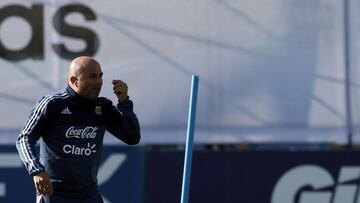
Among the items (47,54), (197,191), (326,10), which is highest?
(326,10)

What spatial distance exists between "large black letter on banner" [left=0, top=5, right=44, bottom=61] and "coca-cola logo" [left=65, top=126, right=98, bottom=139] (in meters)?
2.57

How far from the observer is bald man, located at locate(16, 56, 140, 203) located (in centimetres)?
495

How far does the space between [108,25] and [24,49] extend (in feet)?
2.32

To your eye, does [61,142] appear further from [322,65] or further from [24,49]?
[322,65]

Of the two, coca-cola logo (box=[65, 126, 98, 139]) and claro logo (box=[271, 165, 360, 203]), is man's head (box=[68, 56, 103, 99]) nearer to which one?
coca-cola logo (box=[65, 126, 98, 139])

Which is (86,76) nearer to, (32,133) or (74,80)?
(74,80)

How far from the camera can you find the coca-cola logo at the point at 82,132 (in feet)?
16.5

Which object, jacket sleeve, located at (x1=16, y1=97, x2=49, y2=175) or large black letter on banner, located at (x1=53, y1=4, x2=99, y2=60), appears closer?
jacket sleeve, located at (x1=16, y1=97, x2=49, y2=175)

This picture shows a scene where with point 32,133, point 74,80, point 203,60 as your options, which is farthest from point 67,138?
point 203,60

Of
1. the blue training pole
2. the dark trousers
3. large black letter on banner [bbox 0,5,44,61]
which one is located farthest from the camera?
large black letter on banner [bbox 0,5,44,61]

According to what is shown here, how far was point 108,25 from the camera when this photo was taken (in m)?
7.55

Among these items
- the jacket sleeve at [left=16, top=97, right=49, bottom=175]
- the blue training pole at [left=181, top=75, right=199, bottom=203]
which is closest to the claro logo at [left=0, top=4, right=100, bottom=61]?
the blue training pole at [left=181, top=75, right=199, bottom=203]

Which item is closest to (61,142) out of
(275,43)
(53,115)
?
(53,115)

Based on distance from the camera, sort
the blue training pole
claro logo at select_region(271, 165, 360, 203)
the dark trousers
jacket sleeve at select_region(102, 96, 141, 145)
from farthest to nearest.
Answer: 1. claro logo at select_region(271, 165, 360, 203)
2. the blue training pole
3. jacket sleeve at select_region(102, 96, 141, 145)
4. the dark trousers
